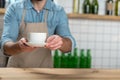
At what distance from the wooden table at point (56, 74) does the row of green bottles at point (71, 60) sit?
1.11 meters

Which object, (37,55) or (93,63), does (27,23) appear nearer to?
(37,55)

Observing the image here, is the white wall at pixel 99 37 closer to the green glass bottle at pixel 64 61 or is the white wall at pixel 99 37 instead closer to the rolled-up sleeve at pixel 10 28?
the green glass bottle at pixel 64 61

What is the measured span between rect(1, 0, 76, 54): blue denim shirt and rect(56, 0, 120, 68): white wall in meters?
0.89

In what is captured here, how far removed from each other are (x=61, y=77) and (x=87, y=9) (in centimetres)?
149

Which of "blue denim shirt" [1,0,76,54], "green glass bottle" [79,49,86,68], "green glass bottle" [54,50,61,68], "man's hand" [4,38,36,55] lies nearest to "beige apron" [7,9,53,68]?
"blue denim shirt" [1,0,76,54]

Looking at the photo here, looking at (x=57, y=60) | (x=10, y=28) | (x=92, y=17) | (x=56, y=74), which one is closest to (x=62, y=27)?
(x=10, y=28)

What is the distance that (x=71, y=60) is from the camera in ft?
7.89

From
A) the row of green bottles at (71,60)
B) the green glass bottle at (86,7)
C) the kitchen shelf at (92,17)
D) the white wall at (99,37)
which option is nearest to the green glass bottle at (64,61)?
the row of green bottles at (71,60)

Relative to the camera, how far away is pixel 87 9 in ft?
8.41

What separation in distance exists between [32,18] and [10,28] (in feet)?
0.52

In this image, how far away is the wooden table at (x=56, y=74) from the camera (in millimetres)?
1141

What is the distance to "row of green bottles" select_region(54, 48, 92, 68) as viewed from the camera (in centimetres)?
238

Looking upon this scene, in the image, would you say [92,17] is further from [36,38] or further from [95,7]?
[36,38]

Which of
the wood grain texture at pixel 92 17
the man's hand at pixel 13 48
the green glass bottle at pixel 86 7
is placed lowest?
the man's hand at pixel 13 48
